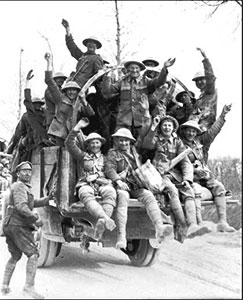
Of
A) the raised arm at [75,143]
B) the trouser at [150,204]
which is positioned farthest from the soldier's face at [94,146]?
the trouser at [150,204]

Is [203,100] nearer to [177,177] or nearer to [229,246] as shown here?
[177,177]

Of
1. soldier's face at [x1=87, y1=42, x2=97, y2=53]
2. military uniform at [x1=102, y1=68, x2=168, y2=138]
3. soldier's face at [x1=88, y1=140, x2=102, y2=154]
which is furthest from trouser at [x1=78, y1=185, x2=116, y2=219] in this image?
soldier's face at [x1=87, y1=42, x2=97, y2=53]

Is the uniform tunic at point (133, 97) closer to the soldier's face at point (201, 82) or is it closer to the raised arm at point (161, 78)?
the raised arm at point (161, 78)

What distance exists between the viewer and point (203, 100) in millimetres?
7109

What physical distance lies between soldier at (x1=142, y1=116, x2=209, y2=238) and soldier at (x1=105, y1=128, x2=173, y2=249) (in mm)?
276

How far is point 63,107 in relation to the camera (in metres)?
6.41

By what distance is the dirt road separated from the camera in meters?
5.79

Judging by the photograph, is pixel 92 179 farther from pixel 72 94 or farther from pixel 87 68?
pixel 87 68

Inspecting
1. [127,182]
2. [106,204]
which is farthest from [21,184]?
[127,182]

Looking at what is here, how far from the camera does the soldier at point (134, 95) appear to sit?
6.52 metres

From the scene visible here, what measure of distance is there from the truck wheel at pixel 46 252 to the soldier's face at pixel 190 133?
8.48ft

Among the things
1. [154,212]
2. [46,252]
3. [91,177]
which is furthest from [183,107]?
[46,252]

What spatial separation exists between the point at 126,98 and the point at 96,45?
117 cm

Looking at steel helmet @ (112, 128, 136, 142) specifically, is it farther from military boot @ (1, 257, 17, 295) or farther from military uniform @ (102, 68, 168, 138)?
military boot @ (1, 257, 17, 295)
